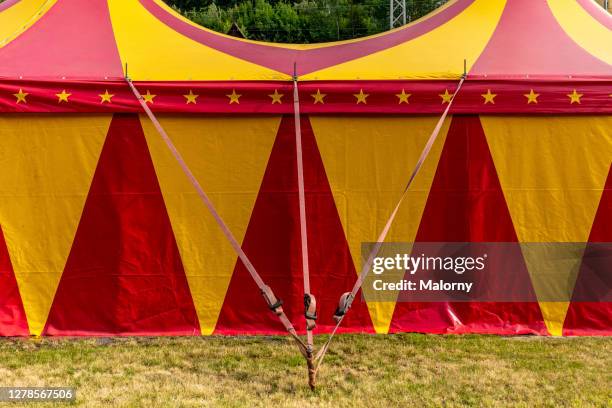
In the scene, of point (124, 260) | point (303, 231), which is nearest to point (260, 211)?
point (303, 231)

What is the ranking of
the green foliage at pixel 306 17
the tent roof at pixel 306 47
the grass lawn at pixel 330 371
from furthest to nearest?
the green foliage at pixel 306 17 < the tent roof at pixel 306 47 < the grass lawn at pixel 330 371

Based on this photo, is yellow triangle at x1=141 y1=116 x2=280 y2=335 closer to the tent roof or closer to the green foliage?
the tent roof

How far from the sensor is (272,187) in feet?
11.1

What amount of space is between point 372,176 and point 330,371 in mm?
1137

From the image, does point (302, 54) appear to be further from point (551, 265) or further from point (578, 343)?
point (578, 343)

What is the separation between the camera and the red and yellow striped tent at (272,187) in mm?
3305

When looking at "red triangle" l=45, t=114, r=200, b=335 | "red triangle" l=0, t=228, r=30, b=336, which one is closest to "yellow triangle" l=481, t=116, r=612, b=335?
"red triangle" l=45, t=114, r=200, b=335

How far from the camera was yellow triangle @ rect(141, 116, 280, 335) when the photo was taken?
3.37 meters

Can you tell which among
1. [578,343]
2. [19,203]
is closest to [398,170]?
[578,343]

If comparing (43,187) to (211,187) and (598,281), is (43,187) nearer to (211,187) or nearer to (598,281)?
(211,187)

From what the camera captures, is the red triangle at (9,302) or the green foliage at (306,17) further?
the green foliage at (306,17)

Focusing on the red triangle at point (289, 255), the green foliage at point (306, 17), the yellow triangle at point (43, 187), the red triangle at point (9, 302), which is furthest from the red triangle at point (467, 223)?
the green foliage at point (306, 17)

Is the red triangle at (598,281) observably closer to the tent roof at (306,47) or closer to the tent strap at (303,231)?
the tent roof at (306,47)

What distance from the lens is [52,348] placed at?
342 centimetres
